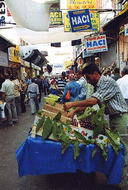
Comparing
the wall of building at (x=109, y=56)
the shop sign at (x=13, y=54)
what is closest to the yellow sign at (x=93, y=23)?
the wall of building at (x=109, y=56)

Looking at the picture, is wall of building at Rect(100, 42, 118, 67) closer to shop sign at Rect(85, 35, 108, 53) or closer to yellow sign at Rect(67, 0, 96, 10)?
shop sign at Rect(85, 35, 108, 53)

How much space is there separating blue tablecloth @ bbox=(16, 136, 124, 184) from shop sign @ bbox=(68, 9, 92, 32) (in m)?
6.51

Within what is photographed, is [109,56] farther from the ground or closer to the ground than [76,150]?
farther from the ground

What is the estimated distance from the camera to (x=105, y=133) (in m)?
3.16

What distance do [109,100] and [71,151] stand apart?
0.98 meters

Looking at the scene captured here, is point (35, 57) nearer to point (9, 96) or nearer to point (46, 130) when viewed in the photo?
point (9, 96)

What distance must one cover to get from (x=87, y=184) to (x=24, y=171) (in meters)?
1.12

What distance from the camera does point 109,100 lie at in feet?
10.8

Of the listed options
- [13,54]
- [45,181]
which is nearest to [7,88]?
[45,181]

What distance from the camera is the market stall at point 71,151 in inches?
119

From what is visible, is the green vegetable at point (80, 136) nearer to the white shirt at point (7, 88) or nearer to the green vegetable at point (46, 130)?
the green vegetable at point (46, 130)

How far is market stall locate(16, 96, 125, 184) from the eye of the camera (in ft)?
9.93

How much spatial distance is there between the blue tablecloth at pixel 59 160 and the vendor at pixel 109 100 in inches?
9.4

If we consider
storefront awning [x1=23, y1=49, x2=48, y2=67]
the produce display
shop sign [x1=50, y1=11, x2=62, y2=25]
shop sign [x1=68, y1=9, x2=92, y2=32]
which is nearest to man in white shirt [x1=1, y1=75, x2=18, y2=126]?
shop sign [x1=68, y1=9, x2=92, y2=32]
